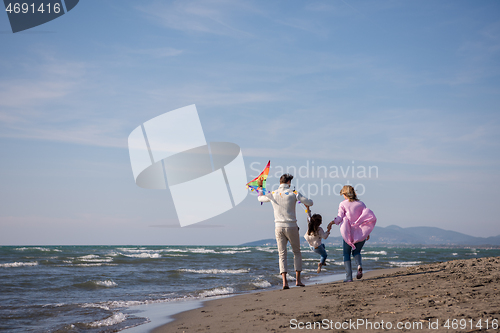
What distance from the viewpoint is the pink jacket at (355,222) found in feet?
22.4

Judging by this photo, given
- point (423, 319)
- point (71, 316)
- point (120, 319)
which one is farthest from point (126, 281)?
point (423, 319)

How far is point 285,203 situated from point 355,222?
56.6 inches

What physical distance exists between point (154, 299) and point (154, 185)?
3383mm

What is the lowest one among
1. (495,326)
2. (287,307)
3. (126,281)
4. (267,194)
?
(126,281)

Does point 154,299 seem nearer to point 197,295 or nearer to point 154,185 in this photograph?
point 197,295

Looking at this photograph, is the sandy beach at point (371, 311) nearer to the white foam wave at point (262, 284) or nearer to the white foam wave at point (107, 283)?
the white foam wave at point (262, 284)

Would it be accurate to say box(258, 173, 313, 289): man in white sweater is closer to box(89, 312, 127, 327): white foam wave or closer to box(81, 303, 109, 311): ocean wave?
box(89, 312, 127, 327): white foam wave

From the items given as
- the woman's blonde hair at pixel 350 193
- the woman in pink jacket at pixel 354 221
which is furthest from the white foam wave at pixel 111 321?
the woman's blonde hair at pixel 350 193

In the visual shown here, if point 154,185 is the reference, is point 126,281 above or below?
below

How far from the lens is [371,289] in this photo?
561cm

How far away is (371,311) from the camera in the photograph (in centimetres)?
400

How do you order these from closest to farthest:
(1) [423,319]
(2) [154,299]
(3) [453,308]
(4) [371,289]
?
(1) [423,319] < (3) [453,308] < (4) [371,289] < (2) [154,299]

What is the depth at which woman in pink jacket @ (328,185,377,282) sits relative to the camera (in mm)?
6828

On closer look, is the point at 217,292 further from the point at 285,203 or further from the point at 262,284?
the point at 285,203
